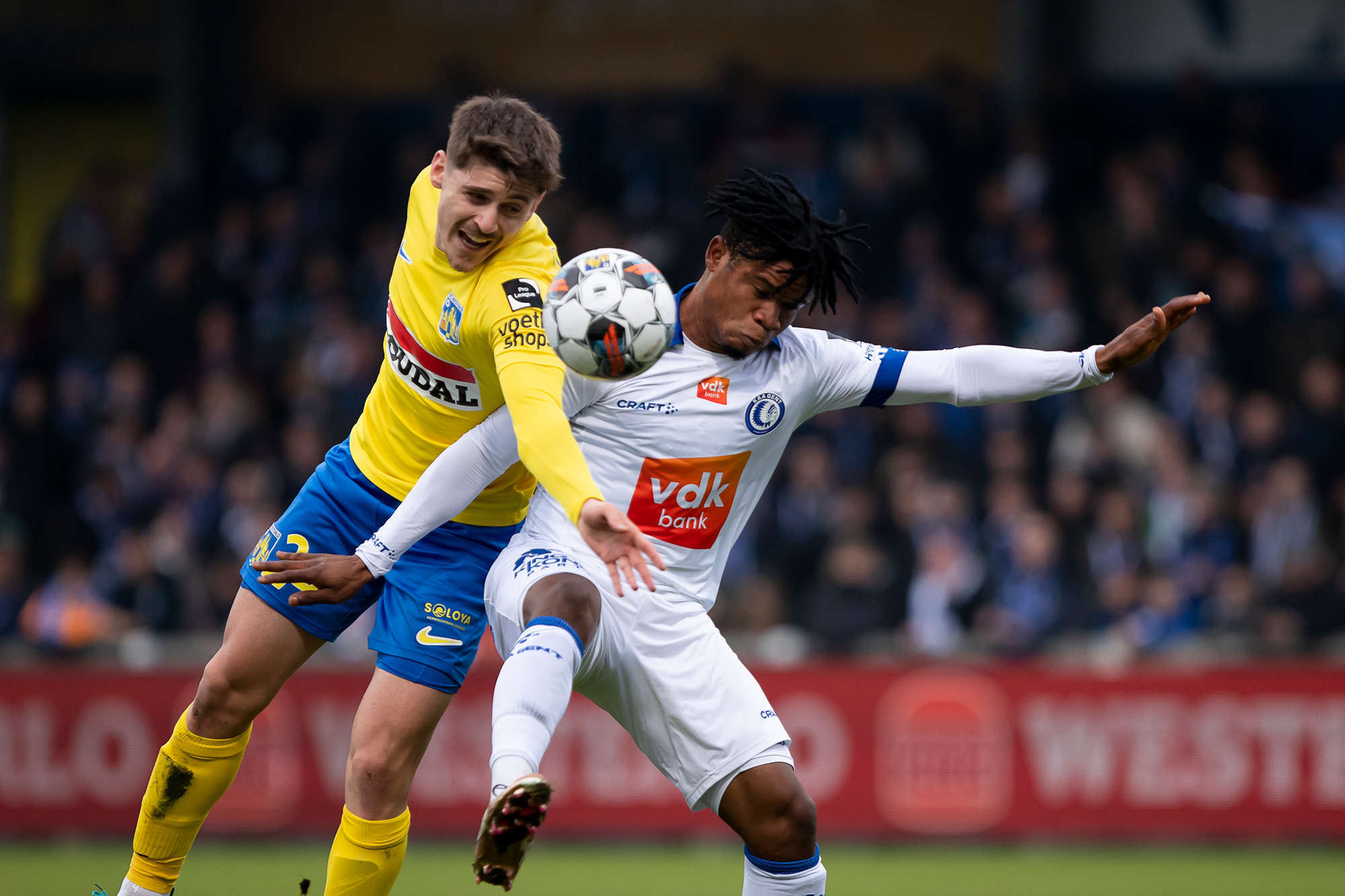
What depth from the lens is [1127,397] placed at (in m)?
11.9

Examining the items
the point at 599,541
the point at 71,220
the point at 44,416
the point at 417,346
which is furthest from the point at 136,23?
the point at 599,541

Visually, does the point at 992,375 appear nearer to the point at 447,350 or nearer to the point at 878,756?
the point at 447,350

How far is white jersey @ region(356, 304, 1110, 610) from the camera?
504cm

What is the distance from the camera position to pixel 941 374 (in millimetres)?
5199

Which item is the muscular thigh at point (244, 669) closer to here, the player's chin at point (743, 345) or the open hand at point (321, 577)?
the open hand at point (321, 577)

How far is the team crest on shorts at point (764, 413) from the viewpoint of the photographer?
5.11m

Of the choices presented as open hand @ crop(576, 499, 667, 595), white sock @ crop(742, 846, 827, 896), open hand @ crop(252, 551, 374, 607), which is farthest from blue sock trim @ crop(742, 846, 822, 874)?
open hand @ crop(252, 551, 374, 607)

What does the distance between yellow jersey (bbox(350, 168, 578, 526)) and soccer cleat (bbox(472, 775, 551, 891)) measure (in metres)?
1.16

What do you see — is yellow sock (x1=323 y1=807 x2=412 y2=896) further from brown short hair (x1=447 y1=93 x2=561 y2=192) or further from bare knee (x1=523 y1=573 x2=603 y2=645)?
brown short hair (x1=447 y1=93 x2=561 y2=192)

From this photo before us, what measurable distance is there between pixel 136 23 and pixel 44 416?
5.85 meters

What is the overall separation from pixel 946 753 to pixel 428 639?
5.59m

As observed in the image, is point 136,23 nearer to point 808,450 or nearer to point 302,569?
point 808,450

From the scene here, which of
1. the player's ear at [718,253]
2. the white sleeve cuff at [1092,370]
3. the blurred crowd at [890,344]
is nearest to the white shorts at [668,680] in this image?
the player's ear at [718,253]

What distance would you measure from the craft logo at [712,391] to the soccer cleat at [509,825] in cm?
153
